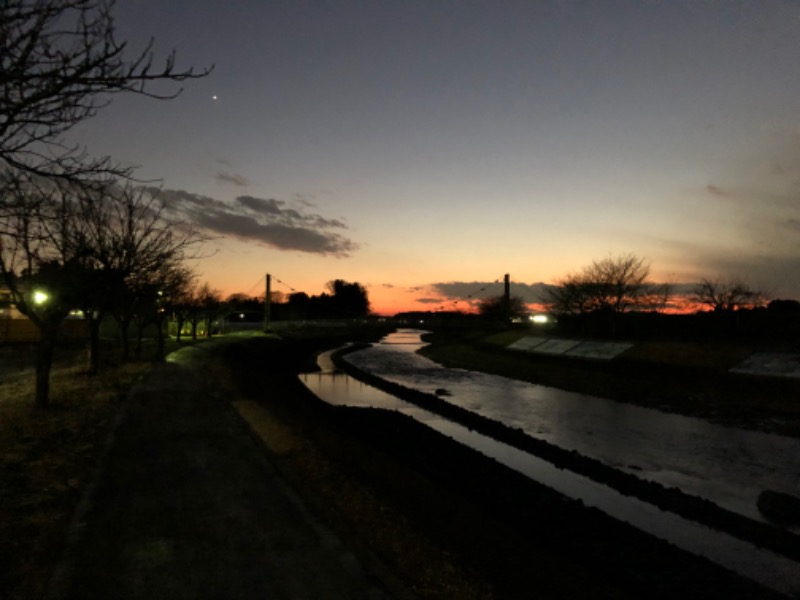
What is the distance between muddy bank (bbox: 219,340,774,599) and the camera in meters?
7.03

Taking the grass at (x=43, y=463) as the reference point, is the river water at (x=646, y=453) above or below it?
below

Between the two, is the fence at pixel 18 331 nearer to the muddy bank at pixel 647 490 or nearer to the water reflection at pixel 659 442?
the water reflection at pixel 659 442

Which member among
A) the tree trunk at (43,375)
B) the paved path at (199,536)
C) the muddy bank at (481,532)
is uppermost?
the tree trunk at (43,375)

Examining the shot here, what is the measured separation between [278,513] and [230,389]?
1557cm

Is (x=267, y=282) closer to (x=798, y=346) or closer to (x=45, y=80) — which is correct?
(x=798, y=346)

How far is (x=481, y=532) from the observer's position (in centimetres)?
911

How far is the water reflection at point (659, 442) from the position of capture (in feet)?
40.5

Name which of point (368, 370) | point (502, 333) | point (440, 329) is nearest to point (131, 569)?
point (368, 370)

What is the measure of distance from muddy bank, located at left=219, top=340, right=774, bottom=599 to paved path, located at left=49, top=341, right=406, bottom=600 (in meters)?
0.62

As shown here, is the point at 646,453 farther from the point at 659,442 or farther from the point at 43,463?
the point at 43,463

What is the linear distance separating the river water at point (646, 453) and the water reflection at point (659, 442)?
28 millimetres

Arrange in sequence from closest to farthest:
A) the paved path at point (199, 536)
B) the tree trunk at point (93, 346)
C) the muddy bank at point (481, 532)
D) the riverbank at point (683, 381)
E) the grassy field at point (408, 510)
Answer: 1. the paved path at point (199, 536)
2. the grassy field at point (408, 510)
3. the muddy bank at point (481, 532)
4. the riverbank at point (683, 381)
5. the tree trunk at point (93, 346)

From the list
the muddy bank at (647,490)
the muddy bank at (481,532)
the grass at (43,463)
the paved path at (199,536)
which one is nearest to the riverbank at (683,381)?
the muddy bank at (647,490)

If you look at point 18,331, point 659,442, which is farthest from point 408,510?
point 18,331
